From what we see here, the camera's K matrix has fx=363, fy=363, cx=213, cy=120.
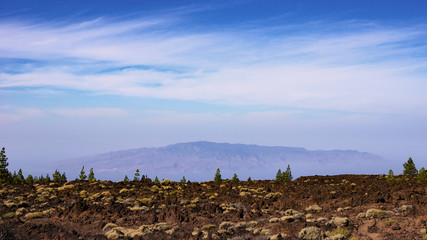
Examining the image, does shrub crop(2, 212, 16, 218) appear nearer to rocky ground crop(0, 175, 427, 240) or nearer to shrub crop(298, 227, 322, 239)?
rocky ground crop(0, 175, 427, 240)

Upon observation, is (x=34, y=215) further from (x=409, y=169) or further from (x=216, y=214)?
(x=409, y=169)

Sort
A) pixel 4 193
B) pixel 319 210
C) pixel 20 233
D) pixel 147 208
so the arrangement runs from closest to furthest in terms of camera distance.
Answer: pixel 20 233 → pixel 319 210 → pixel 147 208 → pixel 4 193

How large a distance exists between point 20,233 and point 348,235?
762 inches

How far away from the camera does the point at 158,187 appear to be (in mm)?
37469

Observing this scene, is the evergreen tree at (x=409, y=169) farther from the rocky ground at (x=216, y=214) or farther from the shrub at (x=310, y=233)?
the shrub at (x=310, y=233)

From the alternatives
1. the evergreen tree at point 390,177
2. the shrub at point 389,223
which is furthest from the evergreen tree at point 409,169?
the shrub at point 389,223

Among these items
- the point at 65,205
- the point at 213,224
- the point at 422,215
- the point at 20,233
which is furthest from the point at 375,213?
the point at 65,205

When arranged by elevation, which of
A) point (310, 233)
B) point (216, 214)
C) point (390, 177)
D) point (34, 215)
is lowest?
point (310, 233)

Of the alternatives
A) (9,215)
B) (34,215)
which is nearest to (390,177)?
(34,215)

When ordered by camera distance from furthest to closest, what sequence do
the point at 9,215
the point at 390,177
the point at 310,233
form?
the point at 390,177, the point at 9,215, the point at 310,233

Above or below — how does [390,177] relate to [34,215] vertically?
above

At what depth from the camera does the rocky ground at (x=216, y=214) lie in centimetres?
1934

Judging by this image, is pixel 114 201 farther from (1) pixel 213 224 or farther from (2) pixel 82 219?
(1) pixel 213 224

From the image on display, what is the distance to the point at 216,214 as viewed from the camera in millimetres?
25172
